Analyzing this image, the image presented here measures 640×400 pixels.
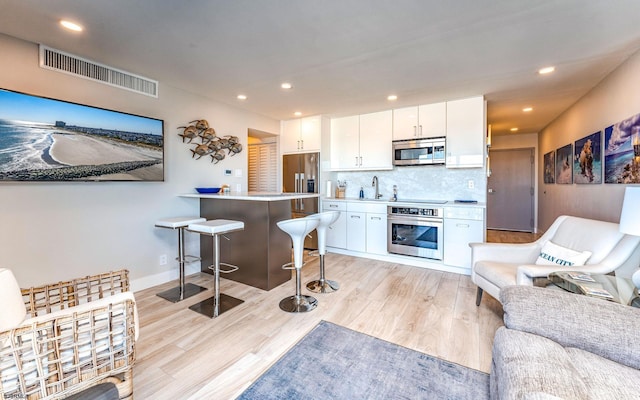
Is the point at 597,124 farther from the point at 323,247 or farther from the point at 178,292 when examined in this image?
the point at 178,292

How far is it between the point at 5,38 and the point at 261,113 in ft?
9.01

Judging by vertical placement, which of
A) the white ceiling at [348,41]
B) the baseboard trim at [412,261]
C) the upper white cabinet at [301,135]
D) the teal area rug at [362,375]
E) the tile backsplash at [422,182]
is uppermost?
the white ceiling at [348,41]

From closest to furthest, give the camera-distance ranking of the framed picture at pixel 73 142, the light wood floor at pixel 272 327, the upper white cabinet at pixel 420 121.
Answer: the light wood floor at pixel 272 327
the framed picture at pixel 73 142
the upper white cabinet at pixel 420 121

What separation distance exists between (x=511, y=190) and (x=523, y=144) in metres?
1.07

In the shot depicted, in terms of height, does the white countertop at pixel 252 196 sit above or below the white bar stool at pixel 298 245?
above

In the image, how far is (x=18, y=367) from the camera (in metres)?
0.95

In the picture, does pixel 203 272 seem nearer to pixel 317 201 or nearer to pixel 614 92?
pixel 317 201

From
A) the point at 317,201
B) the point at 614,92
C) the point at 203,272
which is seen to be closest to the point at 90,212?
the point at 203,272

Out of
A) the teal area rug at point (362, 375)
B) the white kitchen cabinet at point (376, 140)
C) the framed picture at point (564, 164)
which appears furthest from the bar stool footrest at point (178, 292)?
the framed picture at point (564, 164)

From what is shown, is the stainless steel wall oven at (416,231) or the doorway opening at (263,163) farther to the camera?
the doorway opening at (263,163)

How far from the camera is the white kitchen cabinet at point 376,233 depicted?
4.03 m

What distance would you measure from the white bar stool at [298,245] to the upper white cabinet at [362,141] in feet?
7.07

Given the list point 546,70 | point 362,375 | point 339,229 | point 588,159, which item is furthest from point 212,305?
point 588,159

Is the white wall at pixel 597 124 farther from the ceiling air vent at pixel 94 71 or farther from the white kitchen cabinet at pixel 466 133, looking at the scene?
the ceiling air vent at pixel 94 71
